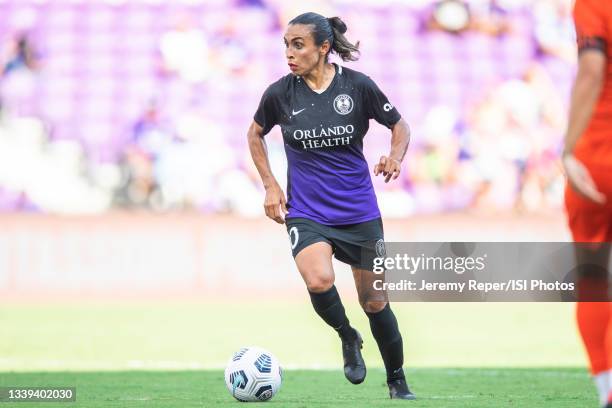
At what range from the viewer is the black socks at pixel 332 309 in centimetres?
707

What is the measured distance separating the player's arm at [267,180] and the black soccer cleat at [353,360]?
0.83m

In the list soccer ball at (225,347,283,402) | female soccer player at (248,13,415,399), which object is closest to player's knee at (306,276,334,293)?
female soccer player at (248,13,415,399)

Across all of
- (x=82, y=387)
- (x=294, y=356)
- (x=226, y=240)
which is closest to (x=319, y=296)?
(x=82, y=387)

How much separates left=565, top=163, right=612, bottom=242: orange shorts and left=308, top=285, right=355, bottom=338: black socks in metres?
2.66

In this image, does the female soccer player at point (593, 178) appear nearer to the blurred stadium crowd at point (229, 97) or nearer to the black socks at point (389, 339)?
the black socks at point (389, 339)

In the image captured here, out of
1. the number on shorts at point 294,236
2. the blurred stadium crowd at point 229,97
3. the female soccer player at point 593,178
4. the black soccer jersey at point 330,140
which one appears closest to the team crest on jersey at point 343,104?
the black soccer jersey at point 330,140

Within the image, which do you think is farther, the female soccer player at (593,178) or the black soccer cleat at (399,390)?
the black soccer cleat at (399,390)

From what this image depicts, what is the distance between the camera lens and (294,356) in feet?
37.0

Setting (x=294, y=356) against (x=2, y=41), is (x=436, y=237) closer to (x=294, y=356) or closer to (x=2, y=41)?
(x=294, y=356)

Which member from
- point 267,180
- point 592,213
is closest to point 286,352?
point 267,180

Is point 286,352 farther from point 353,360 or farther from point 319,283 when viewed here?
point 319,283

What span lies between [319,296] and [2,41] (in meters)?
14.5

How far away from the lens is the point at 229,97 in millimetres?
A: 20484

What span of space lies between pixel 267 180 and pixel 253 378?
1219 mm
